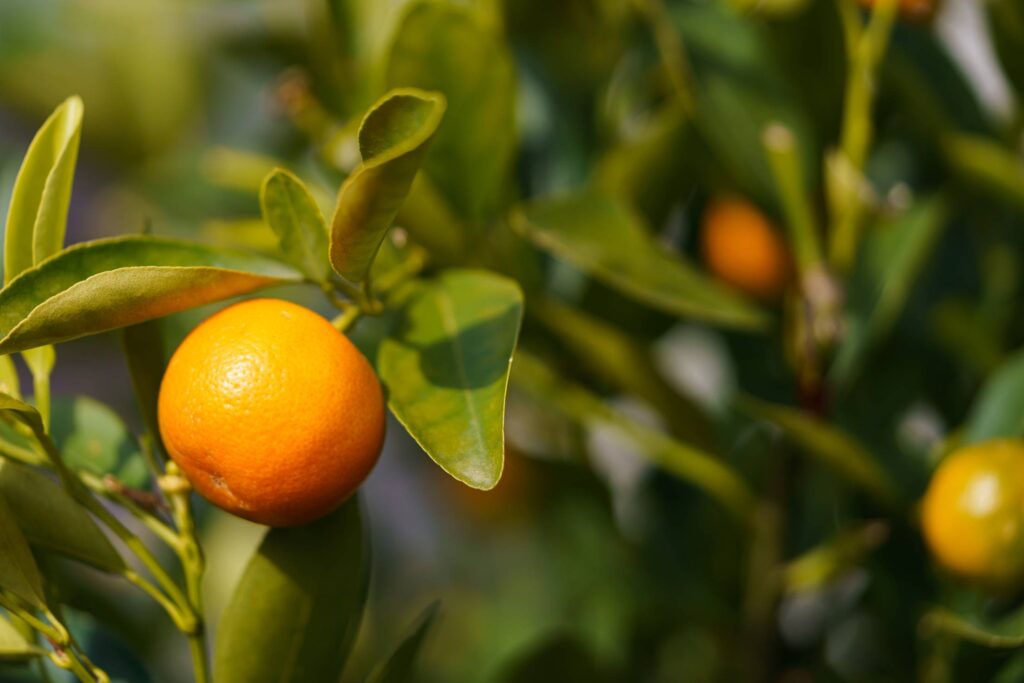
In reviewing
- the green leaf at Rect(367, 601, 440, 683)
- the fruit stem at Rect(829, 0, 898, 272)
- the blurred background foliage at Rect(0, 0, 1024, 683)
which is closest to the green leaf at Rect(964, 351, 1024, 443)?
the blurred background foliage at Rect(0, 0, 1024, 683)

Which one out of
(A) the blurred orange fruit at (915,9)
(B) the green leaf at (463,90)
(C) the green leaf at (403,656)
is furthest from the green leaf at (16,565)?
(A) the blurred orange fruit at (915,9)

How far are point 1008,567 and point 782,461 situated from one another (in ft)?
0.51

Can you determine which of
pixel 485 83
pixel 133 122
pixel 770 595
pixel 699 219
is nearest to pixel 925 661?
pixel 770 595

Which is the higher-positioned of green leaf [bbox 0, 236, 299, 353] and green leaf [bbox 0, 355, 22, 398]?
green leaf [bbox 0, 236, 299, 353]

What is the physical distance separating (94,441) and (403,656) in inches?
6.3

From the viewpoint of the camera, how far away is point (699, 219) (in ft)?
2.31

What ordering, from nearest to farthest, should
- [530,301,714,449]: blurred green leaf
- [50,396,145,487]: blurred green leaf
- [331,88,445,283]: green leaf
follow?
[331,88,445,283]: green leaf < [50,396,145,487]: blurred green leaf < [530,301,714,449]: blurred green leaf

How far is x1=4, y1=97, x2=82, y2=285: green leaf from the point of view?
398 millimetres

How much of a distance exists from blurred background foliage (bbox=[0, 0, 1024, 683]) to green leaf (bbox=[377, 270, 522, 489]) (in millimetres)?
47

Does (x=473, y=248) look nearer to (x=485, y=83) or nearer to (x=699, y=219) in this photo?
(x=485, y=83)

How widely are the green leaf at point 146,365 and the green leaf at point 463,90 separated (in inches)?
6.2

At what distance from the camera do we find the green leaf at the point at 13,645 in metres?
0.43

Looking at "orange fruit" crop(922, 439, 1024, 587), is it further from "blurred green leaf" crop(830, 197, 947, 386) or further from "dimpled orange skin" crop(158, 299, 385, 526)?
"dimpled orange skin" crop(158, 299, 385, 526)

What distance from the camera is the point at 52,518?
41 centimetres
